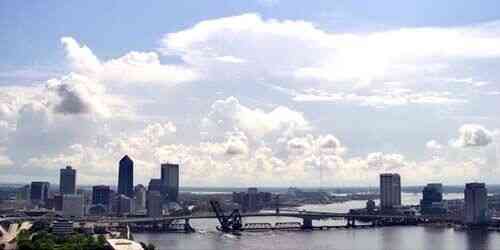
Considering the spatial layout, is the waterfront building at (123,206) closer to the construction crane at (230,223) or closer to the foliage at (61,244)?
the construction crane at (230,223)

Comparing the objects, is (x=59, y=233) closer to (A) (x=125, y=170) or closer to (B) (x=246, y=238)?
(B) (x=246, y=238)

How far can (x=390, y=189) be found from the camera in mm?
89250

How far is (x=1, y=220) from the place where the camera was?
58.6 meters

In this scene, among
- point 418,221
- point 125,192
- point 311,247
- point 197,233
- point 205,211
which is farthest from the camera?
point 125,192

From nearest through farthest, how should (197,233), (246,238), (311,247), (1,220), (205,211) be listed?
(311,247), (246,238), (197,233), (1,220), (205,211)

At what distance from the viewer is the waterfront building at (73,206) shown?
7112cm

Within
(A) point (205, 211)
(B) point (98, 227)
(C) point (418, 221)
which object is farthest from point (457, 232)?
(A) point (205, 211)

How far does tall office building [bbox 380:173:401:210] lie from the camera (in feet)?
289

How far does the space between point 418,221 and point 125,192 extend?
1648 inches

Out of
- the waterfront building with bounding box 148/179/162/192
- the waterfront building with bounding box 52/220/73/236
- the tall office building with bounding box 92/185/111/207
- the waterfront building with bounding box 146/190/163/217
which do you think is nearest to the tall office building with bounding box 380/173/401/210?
the waterfront building with bounding box 148/179/162/192

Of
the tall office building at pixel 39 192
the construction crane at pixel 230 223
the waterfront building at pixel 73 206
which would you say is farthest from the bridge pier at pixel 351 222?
the tall office building at pixel 39 192

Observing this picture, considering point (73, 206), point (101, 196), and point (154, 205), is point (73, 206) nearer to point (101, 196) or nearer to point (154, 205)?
point (154, 205)

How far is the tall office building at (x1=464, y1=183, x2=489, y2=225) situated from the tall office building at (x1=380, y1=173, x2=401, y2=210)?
21250 millimetres

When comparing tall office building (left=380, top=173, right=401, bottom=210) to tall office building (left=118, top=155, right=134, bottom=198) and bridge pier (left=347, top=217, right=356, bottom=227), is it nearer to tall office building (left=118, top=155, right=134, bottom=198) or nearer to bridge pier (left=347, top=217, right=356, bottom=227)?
bridge pier (left=347, top=217, right=356, bottom=227)
